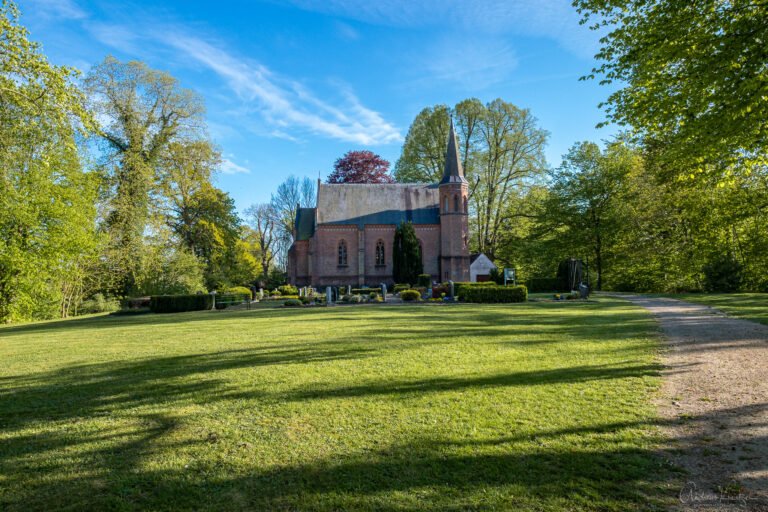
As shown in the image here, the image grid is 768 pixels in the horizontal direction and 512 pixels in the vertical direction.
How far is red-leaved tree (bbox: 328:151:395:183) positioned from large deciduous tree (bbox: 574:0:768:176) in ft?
127

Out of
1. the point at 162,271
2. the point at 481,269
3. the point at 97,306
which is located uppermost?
the point at 162,271

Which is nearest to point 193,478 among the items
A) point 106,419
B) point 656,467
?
point 106,419

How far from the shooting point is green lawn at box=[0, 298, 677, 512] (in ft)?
10.4

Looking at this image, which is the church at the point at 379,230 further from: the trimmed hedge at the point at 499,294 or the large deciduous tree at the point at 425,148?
the trimmed hedge at the point at 499,294

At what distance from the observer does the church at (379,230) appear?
3844 cm

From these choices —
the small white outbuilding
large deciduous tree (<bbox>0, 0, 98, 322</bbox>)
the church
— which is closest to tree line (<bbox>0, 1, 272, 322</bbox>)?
large deciduous tree (<bbox>0, 0, 98, 322</bbox>)

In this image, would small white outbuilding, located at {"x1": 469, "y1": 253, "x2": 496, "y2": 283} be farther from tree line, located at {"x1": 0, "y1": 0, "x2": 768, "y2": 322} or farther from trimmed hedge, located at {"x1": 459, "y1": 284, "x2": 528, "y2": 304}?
trimmed hedge, located at {"x1": 459, "y1": 284, "x2": 528, "y2": 304}

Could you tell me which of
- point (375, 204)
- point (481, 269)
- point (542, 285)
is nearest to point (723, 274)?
point (542, 285)

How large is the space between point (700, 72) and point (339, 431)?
36.8ft

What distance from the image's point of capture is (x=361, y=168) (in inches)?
1975

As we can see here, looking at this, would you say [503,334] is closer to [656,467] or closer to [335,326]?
[335,326]

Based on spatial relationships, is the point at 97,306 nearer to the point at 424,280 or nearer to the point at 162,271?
the point at 162,271

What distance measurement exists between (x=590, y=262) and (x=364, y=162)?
26.4 meters

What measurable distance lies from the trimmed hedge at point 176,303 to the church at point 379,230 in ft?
50.7
